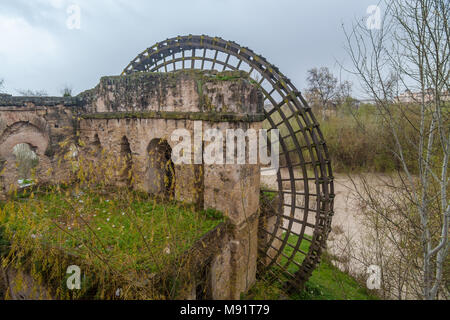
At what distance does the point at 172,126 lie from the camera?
20.4ft

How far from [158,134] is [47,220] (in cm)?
383

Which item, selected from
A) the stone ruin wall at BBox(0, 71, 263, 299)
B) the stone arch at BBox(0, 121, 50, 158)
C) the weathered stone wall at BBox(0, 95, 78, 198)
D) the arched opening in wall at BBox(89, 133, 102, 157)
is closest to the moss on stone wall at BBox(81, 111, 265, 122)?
the stone ruin wall at BBox(0, 71, 263, 299)

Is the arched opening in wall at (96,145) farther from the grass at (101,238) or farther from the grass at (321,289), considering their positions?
the grass at (321,289)

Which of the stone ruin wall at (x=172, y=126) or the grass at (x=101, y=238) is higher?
the stone ruin wall at (x=172, y=126)

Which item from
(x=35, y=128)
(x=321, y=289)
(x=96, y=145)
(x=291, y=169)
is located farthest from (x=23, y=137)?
(x=321, y=289)

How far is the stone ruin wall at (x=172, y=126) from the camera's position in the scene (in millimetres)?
5555

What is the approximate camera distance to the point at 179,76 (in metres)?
6.08

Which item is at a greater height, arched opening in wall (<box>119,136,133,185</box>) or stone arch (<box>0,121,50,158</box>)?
stone arch (<box>0,121,50,158</box>)

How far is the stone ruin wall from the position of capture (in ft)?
18.2

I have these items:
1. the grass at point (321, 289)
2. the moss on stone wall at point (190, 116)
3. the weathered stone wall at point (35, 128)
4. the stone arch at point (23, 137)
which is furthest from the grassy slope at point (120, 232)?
the stone arch at point (23, 137)

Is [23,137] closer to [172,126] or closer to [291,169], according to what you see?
[172,126]

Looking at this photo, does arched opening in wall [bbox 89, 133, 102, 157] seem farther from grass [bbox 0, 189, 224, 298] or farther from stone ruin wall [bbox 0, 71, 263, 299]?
grass [bbox 0, 189, 224, 298]
